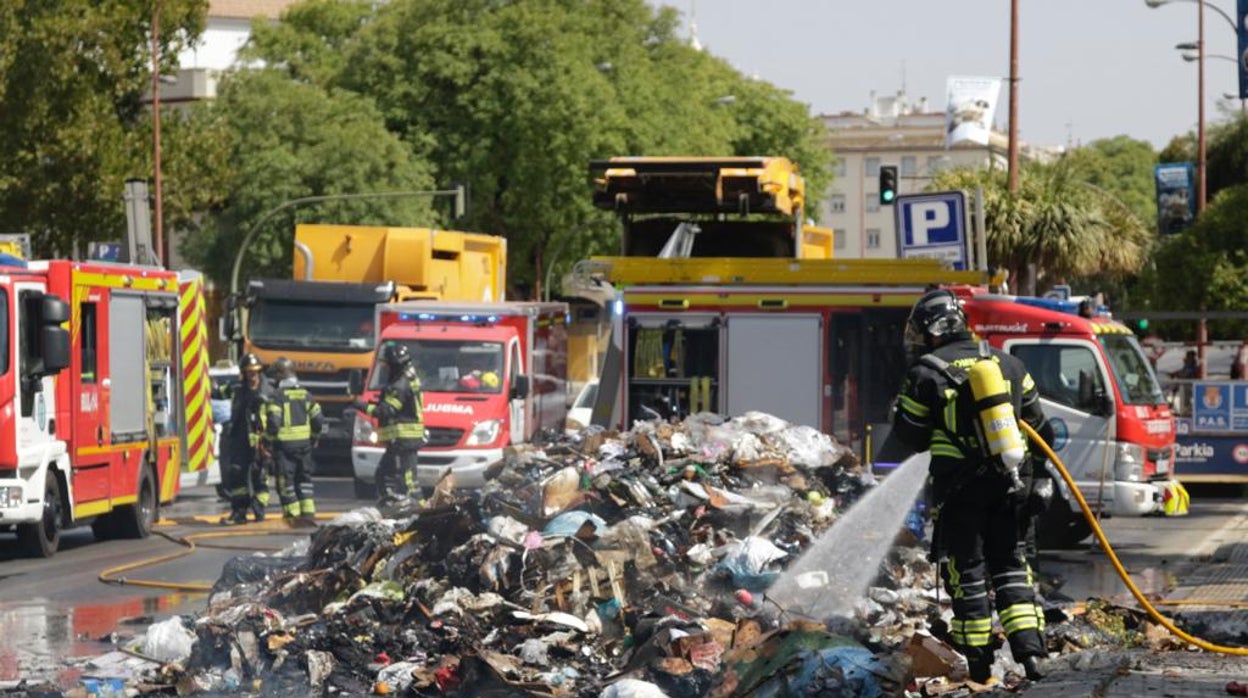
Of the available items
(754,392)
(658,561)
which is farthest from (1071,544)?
(658,561)

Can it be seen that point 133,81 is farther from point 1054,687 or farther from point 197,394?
point 1054,687

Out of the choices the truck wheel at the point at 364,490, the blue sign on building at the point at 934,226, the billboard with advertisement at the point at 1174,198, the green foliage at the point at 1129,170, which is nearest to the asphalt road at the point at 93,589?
the truck wheel at the point at 364,490

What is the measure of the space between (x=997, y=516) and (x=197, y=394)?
13.4 meters

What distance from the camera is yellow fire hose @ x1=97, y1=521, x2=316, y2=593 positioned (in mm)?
14648

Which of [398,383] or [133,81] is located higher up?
[133,81]

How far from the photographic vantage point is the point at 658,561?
1141 cm

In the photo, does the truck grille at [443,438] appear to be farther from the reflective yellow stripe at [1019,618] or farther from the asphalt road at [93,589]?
the reflective yellow stripe at [1019,618]

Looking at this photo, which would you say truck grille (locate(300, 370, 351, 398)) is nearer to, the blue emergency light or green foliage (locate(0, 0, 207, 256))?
the blue emergency light

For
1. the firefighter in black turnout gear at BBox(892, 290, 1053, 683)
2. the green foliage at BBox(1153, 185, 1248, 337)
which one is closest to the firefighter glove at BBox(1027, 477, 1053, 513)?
the firefighter in black turnout gear at BBox(892, 290, 1053, 683)

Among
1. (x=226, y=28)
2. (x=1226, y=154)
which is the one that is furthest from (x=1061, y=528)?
(x=226, y=28)

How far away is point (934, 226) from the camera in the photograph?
21859 mm

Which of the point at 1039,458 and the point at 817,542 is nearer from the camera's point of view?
→ the point at 1039,458

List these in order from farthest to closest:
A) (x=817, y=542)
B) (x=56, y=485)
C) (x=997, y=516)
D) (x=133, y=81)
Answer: (x=133, y=81) → (x=56, y=485) → (x=817, y=542) → (x=997, y=516)

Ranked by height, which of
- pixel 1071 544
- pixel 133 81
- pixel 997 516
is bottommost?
pixel 1071 544
